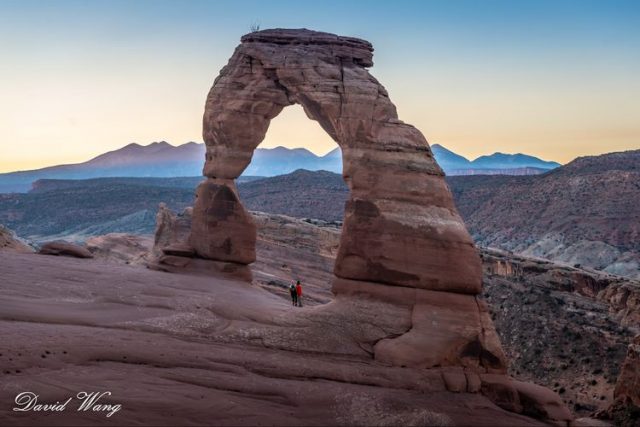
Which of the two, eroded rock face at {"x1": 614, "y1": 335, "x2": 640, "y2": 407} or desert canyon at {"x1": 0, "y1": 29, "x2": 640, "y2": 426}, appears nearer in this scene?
desert canyon at {"x1": 0, "y1": 29, "x2": 640, "y2": 426}

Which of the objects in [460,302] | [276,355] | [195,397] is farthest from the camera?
[460,302]

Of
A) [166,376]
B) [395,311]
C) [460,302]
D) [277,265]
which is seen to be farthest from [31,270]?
[277,265]

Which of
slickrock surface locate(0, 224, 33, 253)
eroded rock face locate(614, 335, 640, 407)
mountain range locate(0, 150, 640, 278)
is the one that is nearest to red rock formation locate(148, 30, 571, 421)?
eroded rock face locate(614, 335, 640, 407)

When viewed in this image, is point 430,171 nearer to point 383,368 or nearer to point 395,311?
point 395,311

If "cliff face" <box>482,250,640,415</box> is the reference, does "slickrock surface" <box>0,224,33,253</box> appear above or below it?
above

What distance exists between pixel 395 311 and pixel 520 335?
16203 millimetres

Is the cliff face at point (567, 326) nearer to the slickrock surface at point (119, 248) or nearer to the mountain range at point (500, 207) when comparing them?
the slickrock surface at point (119, 248)

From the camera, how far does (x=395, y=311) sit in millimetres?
20281

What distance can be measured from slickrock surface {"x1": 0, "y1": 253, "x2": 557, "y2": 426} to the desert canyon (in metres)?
0.05

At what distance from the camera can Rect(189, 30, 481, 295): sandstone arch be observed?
20.5 m
